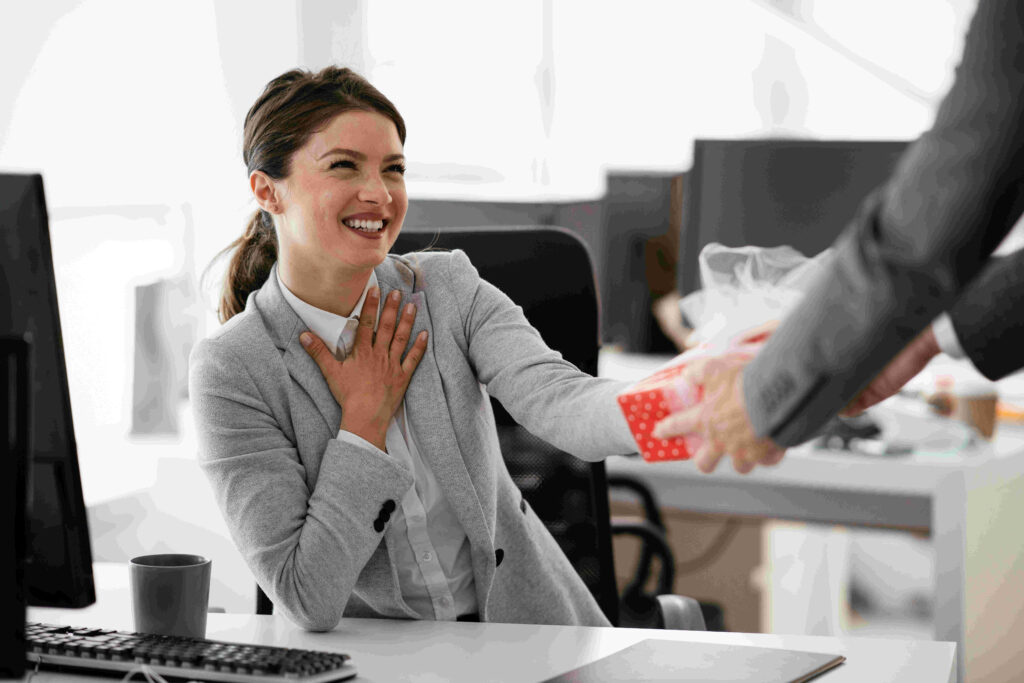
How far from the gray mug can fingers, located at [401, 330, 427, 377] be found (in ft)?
1.23

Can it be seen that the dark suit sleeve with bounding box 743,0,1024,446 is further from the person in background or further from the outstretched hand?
the outstretched hand

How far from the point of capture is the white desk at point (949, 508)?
207 centimetres

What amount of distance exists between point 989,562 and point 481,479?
1142 millimetres

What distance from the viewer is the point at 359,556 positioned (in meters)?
1.30

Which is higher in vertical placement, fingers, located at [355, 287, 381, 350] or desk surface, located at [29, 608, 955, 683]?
fingers, located at [355, 287, 381, 350]

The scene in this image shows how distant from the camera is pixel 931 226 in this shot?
30.9 inches

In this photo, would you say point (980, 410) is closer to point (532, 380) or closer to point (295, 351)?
point (532, 380)

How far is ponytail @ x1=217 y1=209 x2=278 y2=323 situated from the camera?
1.57 meters

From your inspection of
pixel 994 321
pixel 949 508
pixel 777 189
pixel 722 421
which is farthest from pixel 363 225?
pixel 777 189

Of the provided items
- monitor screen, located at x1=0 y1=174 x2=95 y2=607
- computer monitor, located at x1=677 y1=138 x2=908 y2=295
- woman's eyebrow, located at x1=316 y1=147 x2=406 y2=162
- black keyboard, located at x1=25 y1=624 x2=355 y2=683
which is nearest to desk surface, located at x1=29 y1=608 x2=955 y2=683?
black keyboard, located at x1=25 y1=624 x2=355 y2=683

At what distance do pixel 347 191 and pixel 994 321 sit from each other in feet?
2.49

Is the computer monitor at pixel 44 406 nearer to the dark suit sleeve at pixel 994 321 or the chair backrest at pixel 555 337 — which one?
the chair backrest at pixel 555 337

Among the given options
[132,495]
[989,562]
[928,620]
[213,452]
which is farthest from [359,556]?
[928,620]

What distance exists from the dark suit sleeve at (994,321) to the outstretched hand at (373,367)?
0.64 metres
